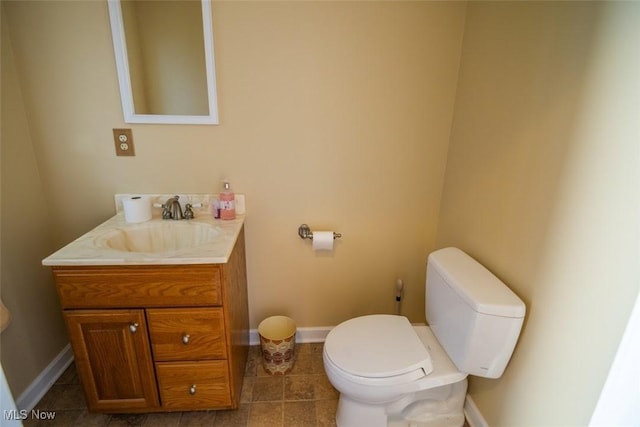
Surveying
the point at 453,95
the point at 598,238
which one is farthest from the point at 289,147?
the point at 598,238

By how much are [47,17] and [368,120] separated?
1.49 metres

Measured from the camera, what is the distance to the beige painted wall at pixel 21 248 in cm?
126

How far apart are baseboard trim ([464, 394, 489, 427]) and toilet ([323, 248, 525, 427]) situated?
0.16 feet

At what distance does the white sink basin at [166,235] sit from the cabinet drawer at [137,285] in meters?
0.29

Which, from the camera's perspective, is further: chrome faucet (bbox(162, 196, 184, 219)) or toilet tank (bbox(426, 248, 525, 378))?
chrome faucet (bbox(162, 196, 184, 219))

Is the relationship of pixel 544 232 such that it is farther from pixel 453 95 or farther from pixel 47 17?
pixel 47 17

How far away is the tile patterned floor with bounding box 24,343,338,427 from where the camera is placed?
1.33 metres

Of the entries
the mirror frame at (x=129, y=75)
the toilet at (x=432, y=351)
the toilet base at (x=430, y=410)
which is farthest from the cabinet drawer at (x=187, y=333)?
the mirror frame at (x=129, y=75)

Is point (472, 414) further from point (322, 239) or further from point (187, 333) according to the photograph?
point (187, 333)

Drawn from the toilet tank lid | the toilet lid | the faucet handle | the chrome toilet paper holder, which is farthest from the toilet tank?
the faucet handle

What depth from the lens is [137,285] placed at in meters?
1.09

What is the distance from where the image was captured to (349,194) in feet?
5.27

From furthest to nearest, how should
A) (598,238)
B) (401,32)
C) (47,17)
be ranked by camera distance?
(401,32) → (47,17) → (598,238)

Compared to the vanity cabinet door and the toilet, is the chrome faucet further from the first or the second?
the toilet
